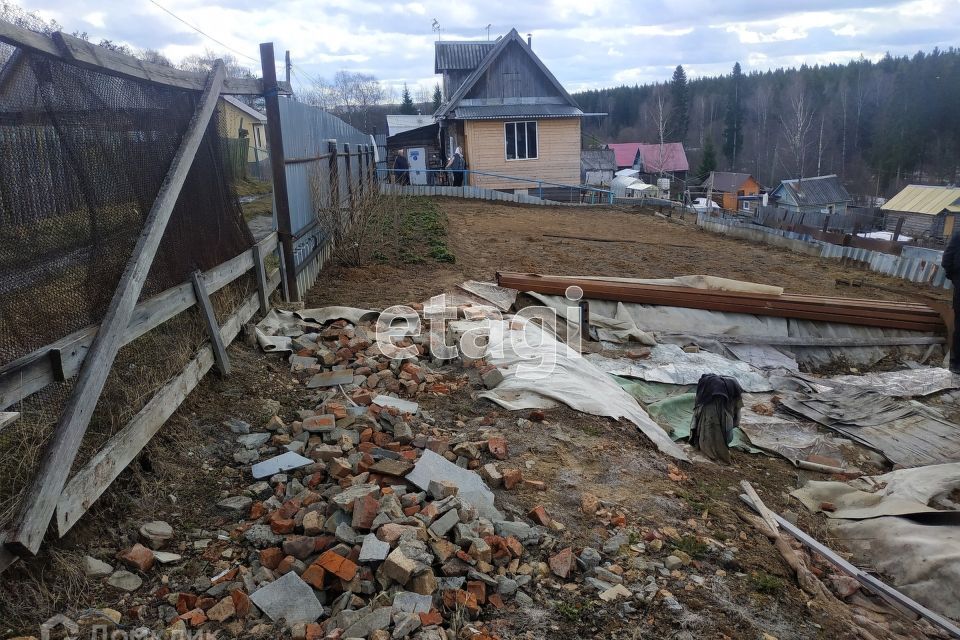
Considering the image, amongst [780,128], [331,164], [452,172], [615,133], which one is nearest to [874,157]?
[780,128]

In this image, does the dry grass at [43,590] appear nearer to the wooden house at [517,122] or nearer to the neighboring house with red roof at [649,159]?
the wooden house at [517,122]

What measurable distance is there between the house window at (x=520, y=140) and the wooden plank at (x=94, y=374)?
24.1m

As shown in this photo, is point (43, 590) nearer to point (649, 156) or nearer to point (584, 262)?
point (584, 262)

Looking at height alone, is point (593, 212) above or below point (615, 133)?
below

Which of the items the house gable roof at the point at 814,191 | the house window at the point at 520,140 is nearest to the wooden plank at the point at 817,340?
the house window at the point at 520,140

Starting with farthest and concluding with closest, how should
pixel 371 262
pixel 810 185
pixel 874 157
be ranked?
pixel 874 157 < pixel 810 185 < pixel 371 262

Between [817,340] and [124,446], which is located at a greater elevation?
[124,446]

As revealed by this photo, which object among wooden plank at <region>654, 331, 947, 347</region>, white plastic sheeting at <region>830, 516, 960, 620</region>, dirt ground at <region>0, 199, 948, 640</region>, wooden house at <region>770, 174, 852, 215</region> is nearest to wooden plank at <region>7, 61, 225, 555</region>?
dirt ground at <region>0, 199, 948, 640</region>

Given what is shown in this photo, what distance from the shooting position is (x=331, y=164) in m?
9.93

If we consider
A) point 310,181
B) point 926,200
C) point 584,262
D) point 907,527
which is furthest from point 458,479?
point 926,200

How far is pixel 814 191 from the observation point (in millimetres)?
55688

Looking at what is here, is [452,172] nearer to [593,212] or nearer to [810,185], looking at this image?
[593,212]

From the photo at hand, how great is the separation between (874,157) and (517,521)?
2916 inches

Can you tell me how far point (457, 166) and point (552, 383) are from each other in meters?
22.0
